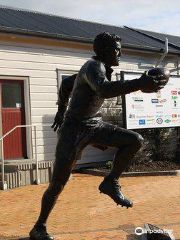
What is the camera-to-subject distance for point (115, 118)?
13367 mm

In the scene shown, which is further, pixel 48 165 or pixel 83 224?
pixel 48 165

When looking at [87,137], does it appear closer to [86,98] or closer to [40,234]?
[86,98]

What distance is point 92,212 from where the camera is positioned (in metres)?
6.83

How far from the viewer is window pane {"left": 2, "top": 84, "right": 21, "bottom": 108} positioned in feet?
37.9

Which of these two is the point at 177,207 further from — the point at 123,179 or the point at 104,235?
the point at 123,179

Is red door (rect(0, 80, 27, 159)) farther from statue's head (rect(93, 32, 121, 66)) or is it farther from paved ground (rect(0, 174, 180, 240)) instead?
statue's head (rect(93, 32, 121, 66))

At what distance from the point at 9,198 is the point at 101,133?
499 centimetres

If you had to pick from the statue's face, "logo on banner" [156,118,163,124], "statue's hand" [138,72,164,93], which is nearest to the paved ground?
"statue's hand" [138,72,164,93]

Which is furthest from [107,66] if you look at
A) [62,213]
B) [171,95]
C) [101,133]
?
[171,95]

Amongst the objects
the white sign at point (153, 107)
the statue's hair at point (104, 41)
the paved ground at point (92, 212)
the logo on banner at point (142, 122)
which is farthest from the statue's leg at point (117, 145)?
the logo on banner at point (142, 122)

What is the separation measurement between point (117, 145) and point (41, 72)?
328 inches

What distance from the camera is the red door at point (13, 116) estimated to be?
11.5 m

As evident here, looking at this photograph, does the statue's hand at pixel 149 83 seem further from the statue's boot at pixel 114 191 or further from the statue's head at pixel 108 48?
the statue's boot at pixel 114 191

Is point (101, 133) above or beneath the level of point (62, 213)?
above
